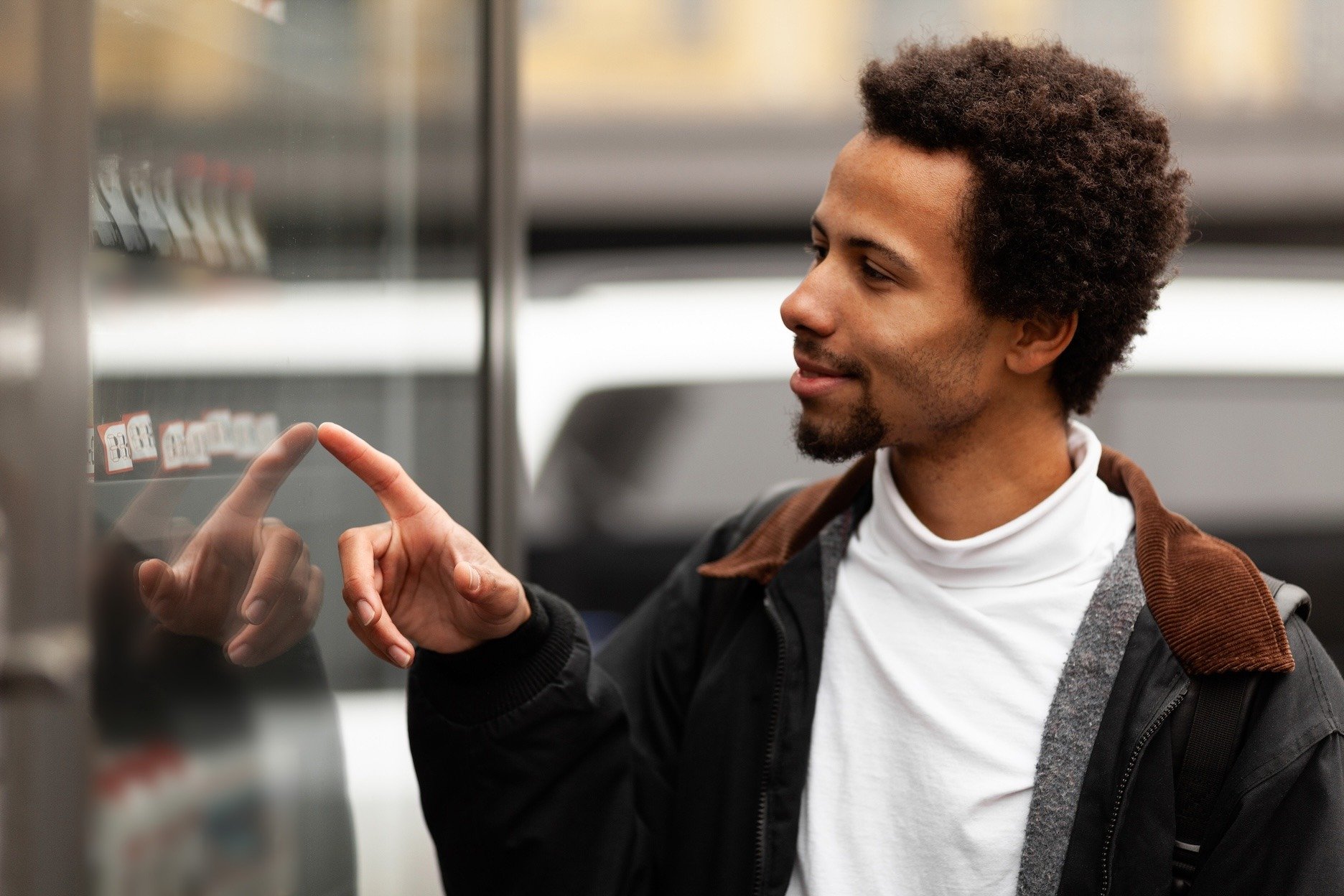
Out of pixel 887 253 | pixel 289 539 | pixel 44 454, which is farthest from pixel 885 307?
pixel 44 454

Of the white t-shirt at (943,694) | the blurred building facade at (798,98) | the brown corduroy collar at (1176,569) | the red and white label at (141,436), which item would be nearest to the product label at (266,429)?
the red and white label at (141,436)

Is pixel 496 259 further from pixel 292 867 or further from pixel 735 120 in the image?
pixel 735 120

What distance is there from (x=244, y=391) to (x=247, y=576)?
190mm

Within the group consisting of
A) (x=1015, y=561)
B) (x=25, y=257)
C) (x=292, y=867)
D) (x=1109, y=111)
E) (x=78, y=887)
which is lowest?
A: (x=292, y=867)

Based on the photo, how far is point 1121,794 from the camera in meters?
1.55

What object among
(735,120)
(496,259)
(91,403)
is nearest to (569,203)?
(735,120)

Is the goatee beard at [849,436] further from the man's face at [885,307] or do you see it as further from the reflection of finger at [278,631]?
the reflection of finger at [278,631]

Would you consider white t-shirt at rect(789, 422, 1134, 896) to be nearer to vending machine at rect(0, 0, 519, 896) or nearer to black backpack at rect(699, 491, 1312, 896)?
black backpack at rect(699, 491, 1312, 896)

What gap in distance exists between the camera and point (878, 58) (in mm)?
1928

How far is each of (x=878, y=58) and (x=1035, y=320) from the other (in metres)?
0.41

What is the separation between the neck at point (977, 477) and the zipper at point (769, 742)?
0.80ft

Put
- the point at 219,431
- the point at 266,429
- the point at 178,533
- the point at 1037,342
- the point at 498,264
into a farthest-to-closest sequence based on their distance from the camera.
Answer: the point at 498,264 → the point at 1037,342 → the point at 266,429 → the point at 219,431 → the point at 178,533

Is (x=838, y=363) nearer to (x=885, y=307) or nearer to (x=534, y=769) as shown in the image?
(x=885, y=307)

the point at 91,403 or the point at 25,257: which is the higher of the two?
the point at 25,257
